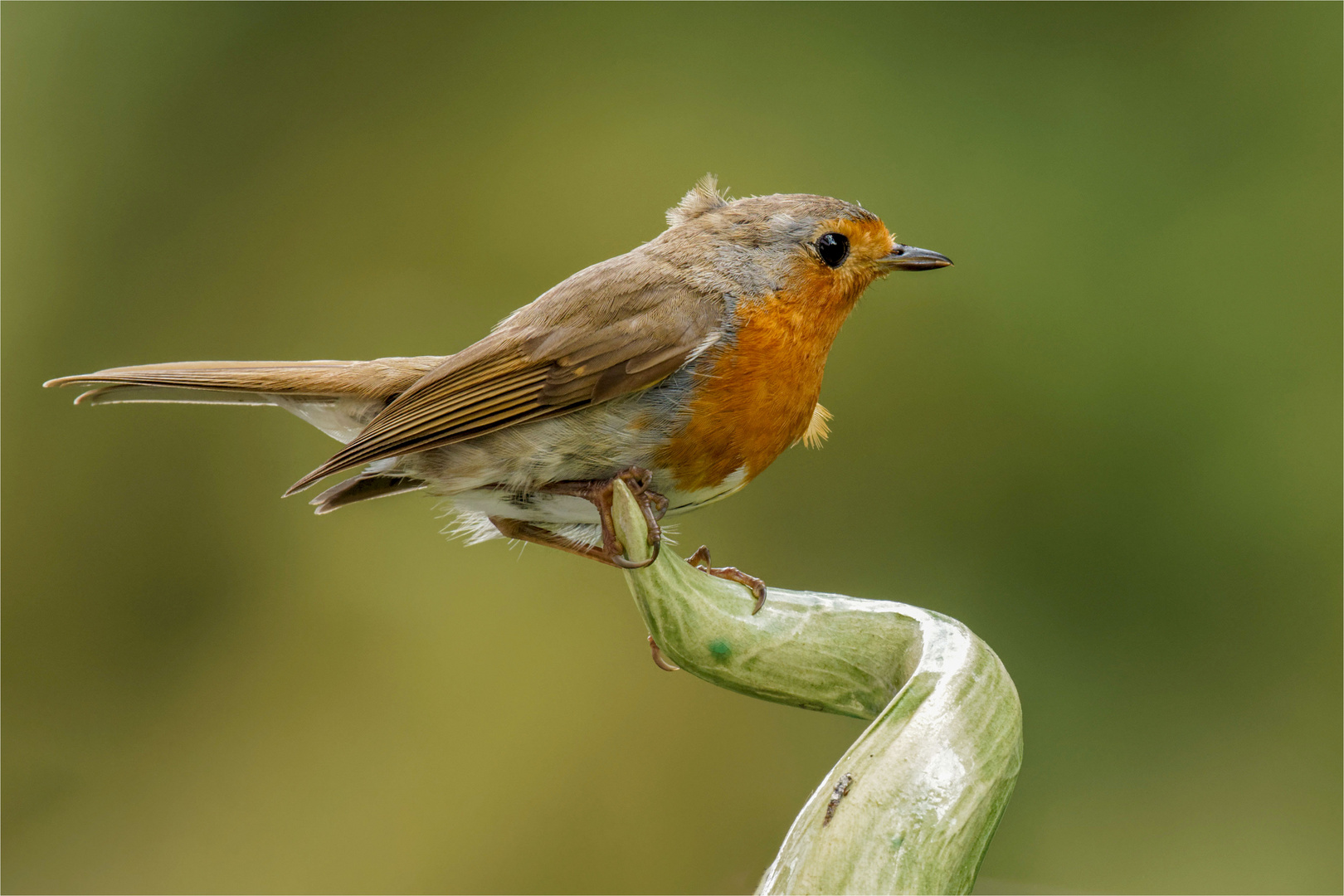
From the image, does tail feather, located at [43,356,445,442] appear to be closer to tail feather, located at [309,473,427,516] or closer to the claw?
tail feather, located at [309,473,427,516]

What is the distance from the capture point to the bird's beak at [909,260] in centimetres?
211

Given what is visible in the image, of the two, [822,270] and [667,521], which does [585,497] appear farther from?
[822,270]

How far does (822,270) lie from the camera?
2.05 metres

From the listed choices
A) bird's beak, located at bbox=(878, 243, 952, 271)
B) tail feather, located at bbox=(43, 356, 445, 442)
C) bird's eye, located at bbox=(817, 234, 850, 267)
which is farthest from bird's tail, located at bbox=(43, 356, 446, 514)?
bird's beak, located at bbox=(878, 243, 952, 271)

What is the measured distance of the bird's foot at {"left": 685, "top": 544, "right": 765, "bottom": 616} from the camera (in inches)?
50.8

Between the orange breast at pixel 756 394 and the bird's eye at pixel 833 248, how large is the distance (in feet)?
0.15

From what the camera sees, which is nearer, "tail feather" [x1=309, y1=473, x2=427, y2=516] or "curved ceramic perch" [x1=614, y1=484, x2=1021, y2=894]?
"curved ceramic perch" [x1=614, y1=484, x2=1021, y2=894]

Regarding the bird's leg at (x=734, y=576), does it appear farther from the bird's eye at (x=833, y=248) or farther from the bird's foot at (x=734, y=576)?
the bird's eye at (x=833, y=248)

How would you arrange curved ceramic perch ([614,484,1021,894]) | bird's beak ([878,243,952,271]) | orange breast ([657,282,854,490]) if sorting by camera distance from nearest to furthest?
curved ceramic perch ([614,484,1021,894])
orange breast ([657,282,854,490])
bird's beak ([878,243,952,271])

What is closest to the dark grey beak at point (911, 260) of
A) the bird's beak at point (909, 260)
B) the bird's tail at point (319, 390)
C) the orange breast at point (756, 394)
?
the bird's beak at point (909, 260)

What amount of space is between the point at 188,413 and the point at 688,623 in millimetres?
3239

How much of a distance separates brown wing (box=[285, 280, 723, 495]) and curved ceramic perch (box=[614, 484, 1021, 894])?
2.02 ft

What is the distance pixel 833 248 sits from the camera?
207 cm

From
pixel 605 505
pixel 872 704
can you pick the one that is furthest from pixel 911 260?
pixel 872 704
